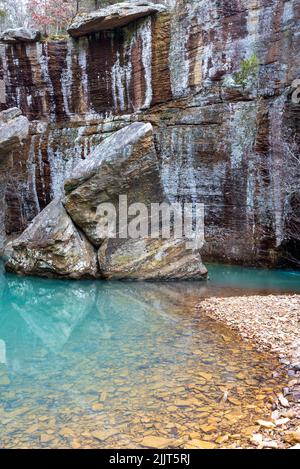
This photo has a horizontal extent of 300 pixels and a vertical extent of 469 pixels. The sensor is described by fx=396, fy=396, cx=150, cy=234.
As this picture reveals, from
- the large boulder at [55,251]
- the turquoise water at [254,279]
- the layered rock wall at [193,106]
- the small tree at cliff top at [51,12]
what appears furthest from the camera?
the small tree at cliff top at [51,12]

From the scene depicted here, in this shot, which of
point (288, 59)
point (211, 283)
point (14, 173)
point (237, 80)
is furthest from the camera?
point (14, 173)

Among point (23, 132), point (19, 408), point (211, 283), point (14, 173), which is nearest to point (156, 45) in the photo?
point (23, 132)

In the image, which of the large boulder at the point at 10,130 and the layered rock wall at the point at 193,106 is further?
the large boulder at the point at 10,130

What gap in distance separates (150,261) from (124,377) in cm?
685

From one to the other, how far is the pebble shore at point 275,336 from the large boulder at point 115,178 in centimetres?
444

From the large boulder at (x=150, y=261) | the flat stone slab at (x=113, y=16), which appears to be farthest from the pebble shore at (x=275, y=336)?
the flat stone slab at (x=113, y=16)

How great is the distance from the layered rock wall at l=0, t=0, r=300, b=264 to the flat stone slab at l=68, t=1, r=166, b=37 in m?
0.35

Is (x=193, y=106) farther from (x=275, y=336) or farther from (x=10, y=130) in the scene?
(x=275, y=336)

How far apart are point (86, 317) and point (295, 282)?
6.42 m

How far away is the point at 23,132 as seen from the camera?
1509 cm

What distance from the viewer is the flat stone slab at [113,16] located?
16.2 metres

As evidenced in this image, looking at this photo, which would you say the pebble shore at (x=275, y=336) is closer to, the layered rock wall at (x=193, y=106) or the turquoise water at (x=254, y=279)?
the turquoise water at (x=254, y=279)

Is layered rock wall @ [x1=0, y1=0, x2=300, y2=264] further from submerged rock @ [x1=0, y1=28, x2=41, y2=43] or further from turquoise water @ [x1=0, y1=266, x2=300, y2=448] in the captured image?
turquoise water @ [x1=0, y1=266, x2=300, y2=448]

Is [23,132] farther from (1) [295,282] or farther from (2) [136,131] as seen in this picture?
(1) [295,282]
